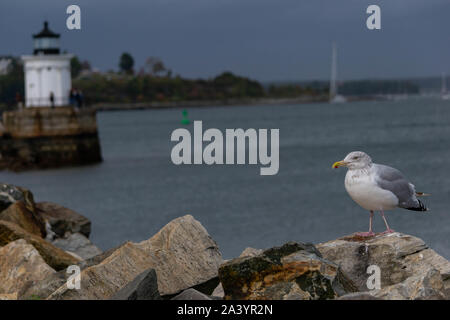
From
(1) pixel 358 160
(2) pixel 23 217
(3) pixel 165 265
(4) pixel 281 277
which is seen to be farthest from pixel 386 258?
(2) pixel 23 217

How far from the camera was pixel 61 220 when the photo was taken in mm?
16797

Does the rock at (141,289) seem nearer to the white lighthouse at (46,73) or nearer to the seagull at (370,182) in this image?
the seagull at (370,182)

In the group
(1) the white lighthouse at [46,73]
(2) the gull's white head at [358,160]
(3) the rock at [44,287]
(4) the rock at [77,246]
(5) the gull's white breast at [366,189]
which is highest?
(1) the white lighthouse at [46,73]

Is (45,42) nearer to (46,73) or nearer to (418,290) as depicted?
(46,73)

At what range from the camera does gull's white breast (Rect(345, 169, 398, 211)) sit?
7242 mm

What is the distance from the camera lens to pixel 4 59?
50812 millimetres

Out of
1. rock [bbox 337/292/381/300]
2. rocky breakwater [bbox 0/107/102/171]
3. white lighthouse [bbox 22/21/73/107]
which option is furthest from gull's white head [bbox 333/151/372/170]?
white lighthouse [bbox 22/21/73/107]

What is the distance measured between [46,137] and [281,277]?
123ft

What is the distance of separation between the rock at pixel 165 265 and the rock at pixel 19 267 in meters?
0.78

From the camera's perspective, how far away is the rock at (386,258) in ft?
25.7

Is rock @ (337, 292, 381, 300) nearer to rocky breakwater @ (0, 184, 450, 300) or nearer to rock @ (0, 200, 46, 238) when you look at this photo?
rocky breakwater @ (0, 184, 450, 300)

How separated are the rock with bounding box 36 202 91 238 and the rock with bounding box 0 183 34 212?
2.84 ft

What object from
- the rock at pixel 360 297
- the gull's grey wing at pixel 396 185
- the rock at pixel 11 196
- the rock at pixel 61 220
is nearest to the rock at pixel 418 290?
the rock at pixel 360 297

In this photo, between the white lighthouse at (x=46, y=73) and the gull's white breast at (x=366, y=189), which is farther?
the white lighthouse at (x=46, y=73)
